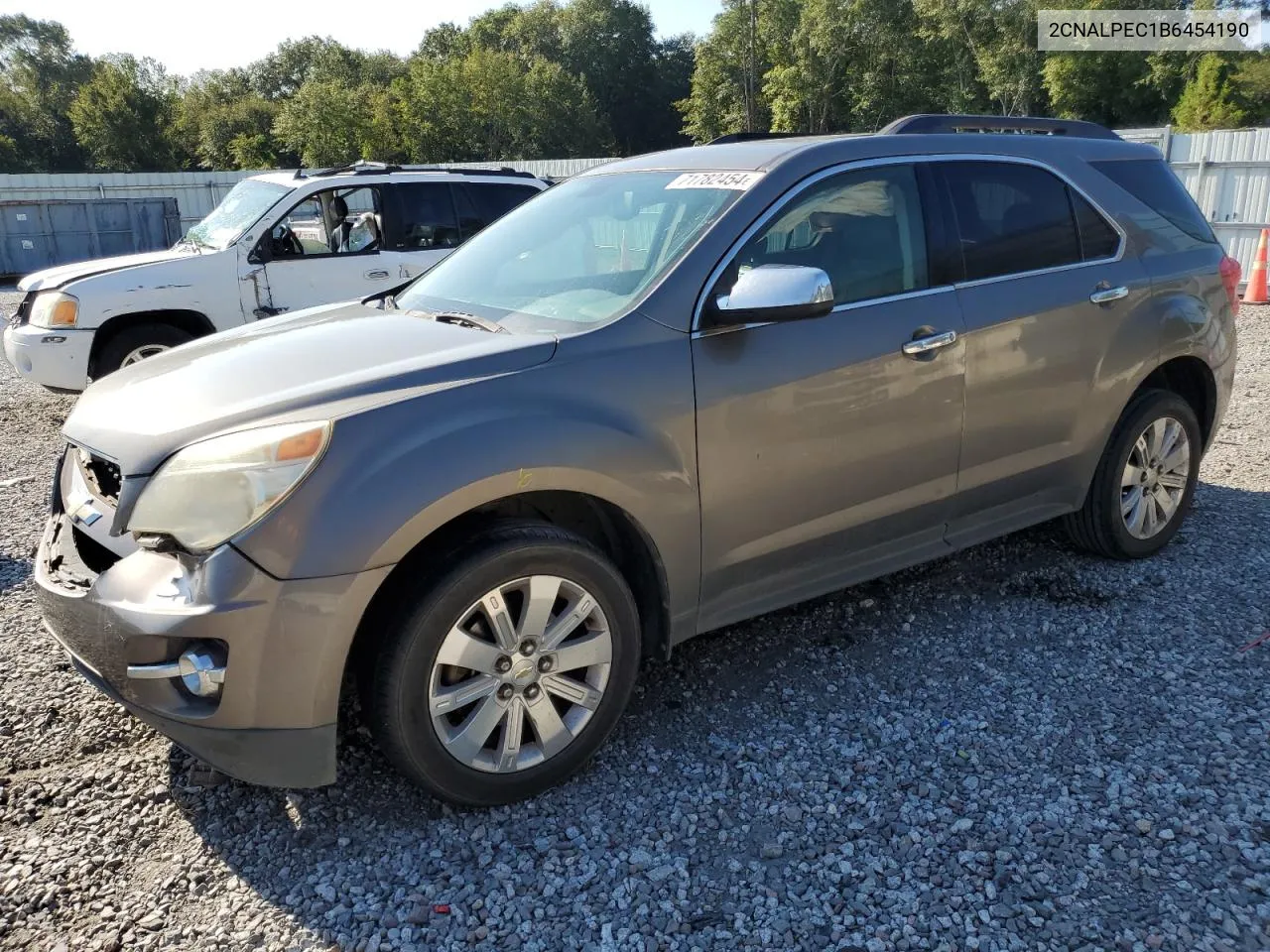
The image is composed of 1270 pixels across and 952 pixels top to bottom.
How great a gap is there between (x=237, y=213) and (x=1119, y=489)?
7197 millimetres

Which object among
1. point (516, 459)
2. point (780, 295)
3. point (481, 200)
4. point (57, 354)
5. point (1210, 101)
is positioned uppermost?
point (1210, 101)

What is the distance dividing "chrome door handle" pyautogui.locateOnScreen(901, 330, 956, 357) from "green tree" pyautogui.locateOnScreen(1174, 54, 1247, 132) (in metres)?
43.6

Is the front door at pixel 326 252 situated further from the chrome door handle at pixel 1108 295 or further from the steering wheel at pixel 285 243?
the chrome door handle at pixel 1108 295

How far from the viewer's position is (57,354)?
7.13 meters

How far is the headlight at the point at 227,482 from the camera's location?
7.64 ft

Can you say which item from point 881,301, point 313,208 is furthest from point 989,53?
point 881,301

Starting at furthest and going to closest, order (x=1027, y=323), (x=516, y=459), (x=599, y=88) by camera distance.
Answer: (x=599, y=88), (x=1027, y=323), (x=516, y=459)

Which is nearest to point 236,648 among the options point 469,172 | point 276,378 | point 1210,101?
point 276,378

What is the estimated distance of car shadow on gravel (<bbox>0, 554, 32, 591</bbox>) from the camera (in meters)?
4.45

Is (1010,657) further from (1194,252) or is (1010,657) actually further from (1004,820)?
(1194,252)

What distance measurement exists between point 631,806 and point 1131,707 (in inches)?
70.9

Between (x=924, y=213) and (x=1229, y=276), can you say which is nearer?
(x=924, y=213)

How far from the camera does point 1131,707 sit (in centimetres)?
327

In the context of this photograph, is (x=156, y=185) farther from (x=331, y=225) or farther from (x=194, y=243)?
(x=331, y=225)
